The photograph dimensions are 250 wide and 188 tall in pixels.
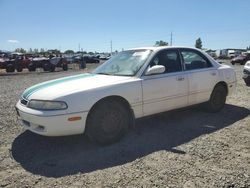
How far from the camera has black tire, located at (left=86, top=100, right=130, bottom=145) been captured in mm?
4133

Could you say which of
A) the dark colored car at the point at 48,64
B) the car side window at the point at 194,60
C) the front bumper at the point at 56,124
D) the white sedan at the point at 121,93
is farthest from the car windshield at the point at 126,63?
the dark colored car at the point at 48,64

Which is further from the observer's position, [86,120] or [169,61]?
[169,61]

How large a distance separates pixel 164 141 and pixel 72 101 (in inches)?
65.0

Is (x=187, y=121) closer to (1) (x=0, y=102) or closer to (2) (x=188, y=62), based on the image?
(2) (x=188, y=62)

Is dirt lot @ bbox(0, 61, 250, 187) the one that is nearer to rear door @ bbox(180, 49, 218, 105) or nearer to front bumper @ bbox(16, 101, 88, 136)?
front bumper @ bbox(16, 101, 88, 136)

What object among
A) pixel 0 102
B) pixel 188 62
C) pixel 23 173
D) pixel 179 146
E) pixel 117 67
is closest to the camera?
pixel 23 173

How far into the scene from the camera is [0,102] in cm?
794

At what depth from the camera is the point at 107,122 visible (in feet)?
13.9

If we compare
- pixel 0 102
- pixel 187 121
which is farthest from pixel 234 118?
pixel 0 102

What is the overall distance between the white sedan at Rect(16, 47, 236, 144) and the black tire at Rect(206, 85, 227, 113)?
2cm

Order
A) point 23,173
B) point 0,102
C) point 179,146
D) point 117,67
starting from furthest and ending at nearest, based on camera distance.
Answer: point 0,102, point 117,67, point 179,146, point 23,173

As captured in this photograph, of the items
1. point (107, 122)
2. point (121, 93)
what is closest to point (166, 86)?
point (121, 93)

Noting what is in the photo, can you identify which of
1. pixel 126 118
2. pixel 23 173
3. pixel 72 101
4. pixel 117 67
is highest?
pixel 117 67

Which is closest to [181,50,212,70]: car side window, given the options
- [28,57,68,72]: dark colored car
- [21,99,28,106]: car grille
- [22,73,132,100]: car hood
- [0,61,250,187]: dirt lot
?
[0,61,250,187]: dirt lot
